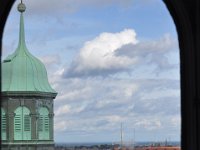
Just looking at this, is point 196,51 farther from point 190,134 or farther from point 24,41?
point 24,41

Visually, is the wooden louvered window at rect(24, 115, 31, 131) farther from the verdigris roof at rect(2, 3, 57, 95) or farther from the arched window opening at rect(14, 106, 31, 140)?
the verdigris roof at rect(2, 3, 57, 95)

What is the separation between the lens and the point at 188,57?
216 cm

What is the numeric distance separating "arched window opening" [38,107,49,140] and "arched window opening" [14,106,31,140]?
0.43 meters

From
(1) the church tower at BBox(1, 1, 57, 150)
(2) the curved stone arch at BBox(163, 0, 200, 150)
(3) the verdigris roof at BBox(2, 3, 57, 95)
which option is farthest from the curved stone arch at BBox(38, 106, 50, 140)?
(2) the curved stone arch at BBox(163, 0, 200, 150)

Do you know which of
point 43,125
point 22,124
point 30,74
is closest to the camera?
point 30,74

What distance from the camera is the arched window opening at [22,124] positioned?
2365cm

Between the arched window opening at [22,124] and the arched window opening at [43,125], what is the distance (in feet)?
1.41

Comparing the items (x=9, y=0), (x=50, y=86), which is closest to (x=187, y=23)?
(x=9, y=0)

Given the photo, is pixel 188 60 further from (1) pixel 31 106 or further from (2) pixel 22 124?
(2) pixel 22 124

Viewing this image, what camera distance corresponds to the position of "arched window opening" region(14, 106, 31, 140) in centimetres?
2365

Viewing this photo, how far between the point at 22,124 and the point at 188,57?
77.4 ft

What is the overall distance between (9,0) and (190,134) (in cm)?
72

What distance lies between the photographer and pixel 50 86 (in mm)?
23016

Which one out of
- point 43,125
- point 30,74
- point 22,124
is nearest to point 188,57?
point 30,74
